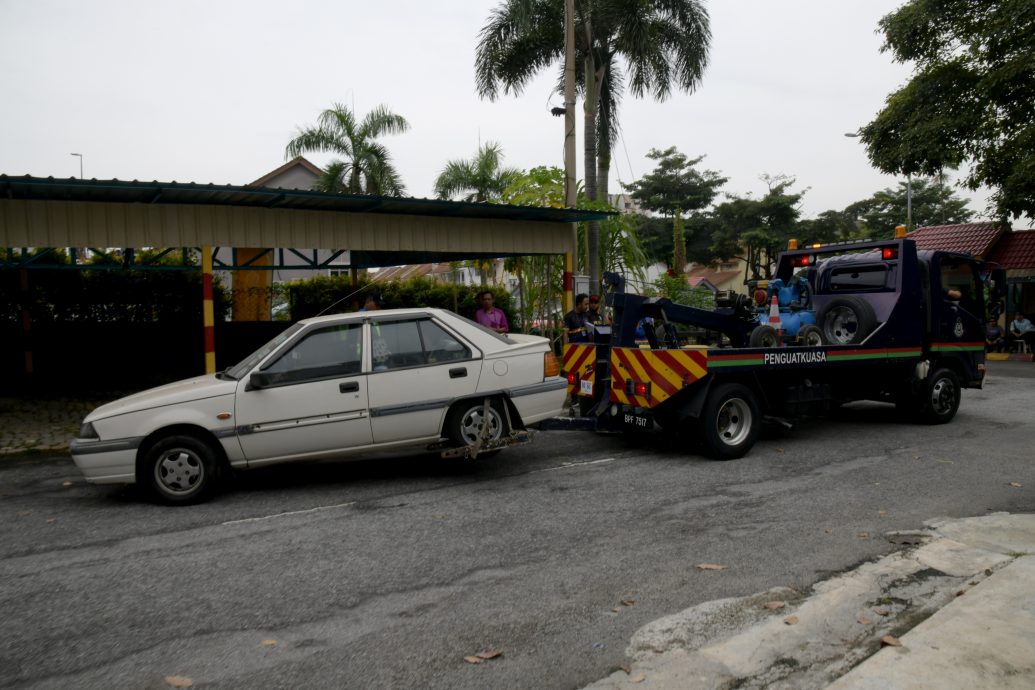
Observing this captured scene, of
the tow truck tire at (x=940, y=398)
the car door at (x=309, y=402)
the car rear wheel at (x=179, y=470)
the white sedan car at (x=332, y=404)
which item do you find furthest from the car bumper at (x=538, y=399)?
the tow truck tire at (x=940, y=398)

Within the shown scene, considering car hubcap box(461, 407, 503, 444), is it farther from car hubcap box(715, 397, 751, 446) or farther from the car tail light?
car hubcap box(715, 397, 751, 446)

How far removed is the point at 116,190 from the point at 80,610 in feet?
23.9

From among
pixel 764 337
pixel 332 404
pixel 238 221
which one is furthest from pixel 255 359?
pixel 764 337

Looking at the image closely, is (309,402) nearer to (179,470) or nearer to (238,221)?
(179,470)

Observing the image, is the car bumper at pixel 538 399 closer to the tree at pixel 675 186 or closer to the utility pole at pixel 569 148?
the utility pole at pixel 569 148

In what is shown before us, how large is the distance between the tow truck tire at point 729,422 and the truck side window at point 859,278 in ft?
9.43

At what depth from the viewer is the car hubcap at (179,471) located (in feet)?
21.5

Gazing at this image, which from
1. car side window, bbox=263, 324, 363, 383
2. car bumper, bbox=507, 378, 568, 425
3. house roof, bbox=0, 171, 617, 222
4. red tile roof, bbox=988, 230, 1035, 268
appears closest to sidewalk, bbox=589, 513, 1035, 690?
car bumper, bbox=507, 378, 568, 425

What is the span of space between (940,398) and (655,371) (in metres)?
4.79

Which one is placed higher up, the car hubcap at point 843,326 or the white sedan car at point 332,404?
the car hubcap at point 843,326

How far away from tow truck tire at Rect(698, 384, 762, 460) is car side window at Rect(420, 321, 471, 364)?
2619 mm

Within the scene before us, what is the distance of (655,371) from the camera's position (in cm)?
809

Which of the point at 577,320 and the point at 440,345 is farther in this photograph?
the point at 577,320

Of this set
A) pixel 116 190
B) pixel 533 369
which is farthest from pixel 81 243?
pixel 533 369
